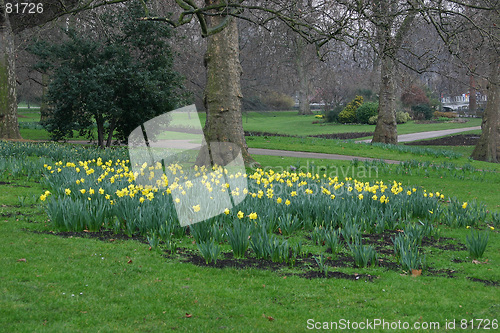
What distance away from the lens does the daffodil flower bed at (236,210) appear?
5246 millimetres

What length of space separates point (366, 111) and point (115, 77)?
26453mm

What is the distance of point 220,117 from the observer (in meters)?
10.9

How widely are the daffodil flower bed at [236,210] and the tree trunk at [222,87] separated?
11.3ft

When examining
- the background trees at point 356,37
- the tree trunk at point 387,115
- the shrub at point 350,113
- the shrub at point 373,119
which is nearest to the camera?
the background trees at point 356,37

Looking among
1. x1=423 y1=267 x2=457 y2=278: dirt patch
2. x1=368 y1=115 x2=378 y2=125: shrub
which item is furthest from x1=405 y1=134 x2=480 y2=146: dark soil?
x1=423 y1=267 x2=457 y2=278: dirt patch

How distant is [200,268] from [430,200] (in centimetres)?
397

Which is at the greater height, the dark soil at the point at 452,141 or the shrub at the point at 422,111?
the shrub at the point at 422,111

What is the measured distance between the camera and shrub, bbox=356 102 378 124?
36469 mm

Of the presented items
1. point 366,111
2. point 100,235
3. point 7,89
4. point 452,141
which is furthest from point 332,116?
point 100,235

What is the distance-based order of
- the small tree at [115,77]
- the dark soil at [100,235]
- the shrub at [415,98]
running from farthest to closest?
1. the shrub at [415,98]
2. the small tree at [115,77]
3. the dark soil at [100,235]

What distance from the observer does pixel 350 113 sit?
125 feet

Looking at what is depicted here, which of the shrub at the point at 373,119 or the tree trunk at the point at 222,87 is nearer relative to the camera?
the tree trunk at the point at 222,87

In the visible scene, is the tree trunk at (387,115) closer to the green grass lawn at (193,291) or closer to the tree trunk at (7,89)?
the tree trunk at (7,89)

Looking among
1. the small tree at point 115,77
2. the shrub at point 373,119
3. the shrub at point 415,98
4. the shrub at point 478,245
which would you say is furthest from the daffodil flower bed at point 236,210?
the shrub at point 415,98
